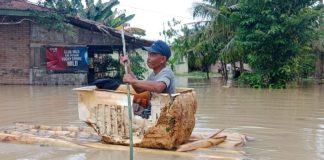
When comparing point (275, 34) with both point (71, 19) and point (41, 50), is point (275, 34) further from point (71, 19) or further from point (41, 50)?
point (41, 50)

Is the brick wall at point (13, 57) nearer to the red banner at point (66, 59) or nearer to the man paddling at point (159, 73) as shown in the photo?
the red banner at point (66, 59)

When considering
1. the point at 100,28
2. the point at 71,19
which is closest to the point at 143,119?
the point at 100,28

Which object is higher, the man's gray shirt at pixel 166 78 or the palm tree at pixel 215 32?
the palm tree at pixel 215 32

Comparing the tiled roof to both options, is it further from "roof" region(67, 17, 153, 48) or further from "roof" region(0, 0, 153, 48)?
"roof" region(67, 17, 153, 48)

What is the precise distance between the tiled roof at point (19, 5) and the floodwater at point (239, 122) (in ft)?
17.5

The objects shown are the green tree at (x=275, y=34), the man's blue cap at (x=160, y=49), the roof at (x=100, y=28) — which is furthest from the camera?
the roof at (x=100, y=28)

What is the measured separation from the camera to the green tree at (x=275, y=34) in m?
17.0

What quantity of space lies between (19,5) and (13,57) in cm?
209

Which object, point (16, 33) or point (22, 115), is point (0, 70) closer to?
point (16, 33)

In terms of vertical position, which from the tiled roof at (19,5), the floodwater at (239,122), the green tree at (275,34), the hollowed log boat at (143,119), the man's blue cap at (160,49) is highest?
the tiled roof at (19,5)

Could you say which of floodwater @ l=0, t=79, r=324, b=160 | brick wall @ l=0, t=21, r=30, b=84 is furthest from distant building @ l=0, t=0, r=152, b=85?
floodwater @ l=0, t=79, r=324, b=160

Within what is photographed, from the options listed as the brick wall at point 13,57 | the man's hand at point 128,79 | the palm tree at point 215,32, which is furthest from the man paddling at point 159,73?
the palm tree at point 215,32

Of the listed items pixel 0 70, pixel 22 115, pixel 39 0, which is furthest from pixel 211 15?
pixel 22 115

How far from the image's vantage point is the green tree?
17.0m
